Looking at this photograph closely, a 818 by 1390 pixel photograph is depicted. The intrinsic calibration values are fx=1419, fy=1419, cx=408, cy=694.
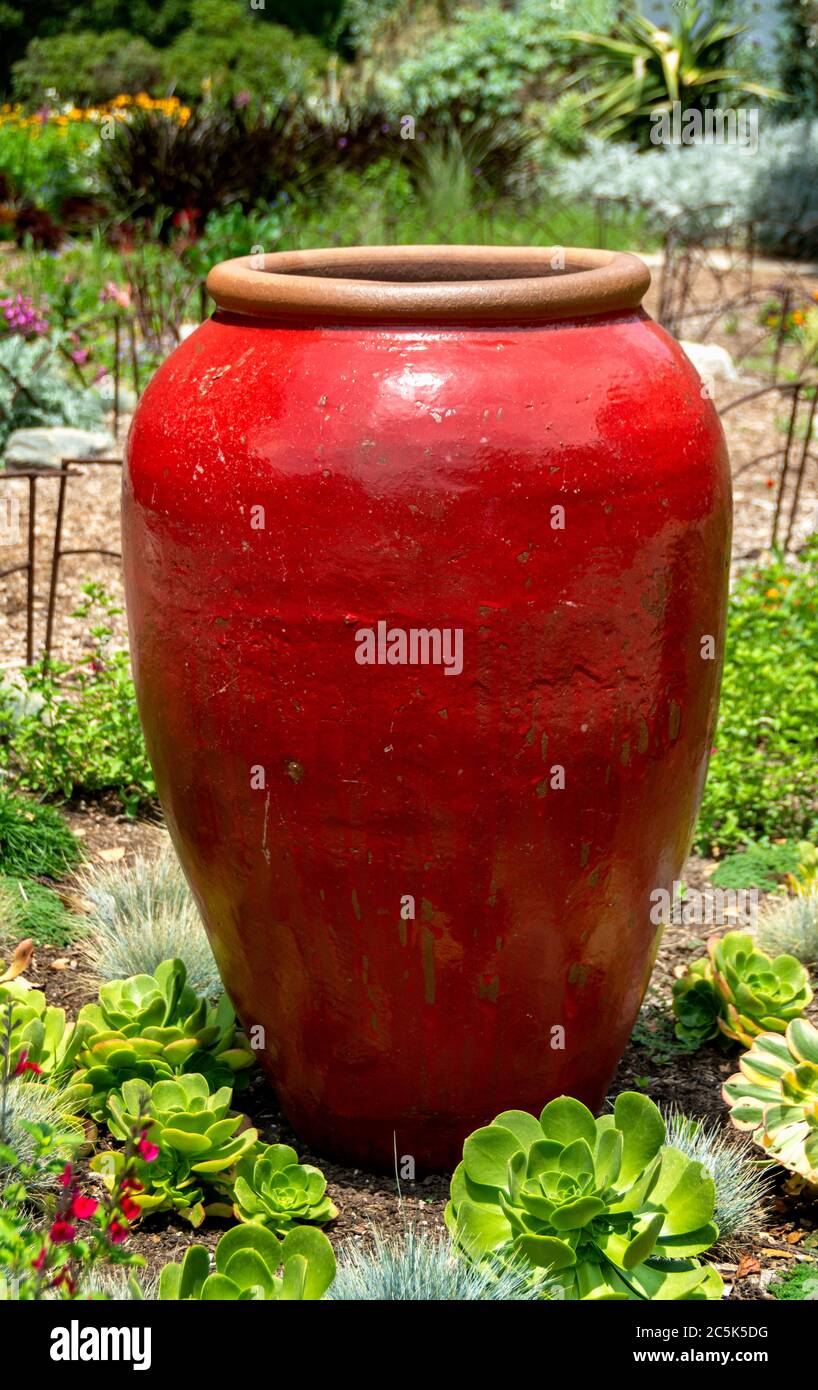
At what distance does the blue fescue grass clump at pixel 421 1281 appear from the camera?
2.08 metres

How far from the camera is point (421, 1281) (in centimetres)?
210

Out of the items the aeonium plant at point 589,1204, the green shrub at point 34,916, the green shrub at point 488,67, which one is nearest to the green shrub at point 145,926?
the green shrub at point 34,916

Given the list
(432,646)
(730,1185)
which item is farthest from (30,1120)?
(730,1185)

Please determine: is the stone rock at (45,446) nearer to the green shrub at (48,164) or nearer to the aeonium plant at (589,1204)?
the aeonium plant at (589,1204)

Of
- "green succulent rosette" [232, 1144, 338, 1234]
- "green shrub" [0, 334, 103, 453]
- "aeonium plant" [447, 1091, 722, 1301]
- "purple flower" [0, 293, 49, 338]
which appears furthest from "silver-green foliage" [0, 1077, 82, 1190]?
"purple flower" [0, 293, 49, 338]

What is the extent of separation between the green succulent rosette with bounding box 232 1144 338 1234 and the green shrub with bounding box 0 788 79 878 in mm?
1361

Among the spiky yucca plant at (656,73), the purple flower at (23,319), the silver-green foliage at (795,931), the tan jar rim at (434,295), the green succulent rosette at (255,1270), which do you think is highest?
the spiky yucca plant at (656,73)

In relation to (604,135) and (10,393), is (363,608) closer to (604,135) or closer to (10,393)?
(10,393)

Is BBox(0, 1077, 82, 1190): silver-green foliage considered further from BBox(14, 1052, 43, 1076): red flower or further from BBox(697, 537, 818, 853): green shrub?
BBox(697, 537, 818, 853): green shrub

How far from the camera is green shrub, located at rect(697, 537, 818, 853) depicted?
13.2 feet

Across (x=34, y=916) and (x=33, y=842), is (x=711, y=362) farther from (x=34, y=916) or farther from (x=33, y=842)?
(x=34, y=916)

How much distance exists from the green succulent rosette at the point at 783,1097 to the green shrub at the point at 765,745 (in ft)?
4.32

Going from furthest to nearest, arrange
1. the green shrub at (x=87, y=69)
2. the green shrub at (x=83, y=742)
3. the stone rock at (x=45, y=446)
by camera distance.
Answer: the green shrub at (x=87, y=69)
the stone rock at (x=45, y=446)
the green shrub at (x=83, y=742)

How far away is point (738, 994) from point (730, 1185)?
1.74 feet
